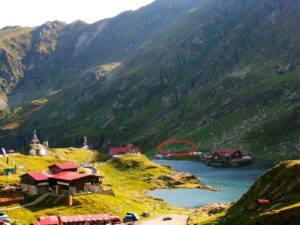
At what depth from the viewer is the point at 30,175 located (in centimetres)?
12419

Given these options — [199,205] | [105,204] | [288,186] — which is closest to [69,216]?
[105,204]

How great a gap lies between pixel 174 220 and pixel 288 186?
102 ft

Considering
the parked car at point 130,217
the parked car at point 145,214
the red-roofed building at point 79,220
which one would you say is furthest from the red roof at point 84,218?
the parked car at point 145,214

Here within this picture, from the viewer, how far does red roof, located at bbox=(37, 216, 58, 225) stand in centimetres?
10062

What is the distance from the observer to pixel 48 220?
101750mm

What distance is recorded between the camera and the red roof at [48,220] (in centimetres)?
10062

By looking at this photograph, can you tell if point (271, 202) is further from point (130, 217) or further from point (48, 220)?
point (48, 220)

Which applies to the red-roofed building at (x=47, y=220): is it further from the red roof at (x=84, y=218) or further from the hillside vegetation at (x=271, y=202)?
the hillside vegetation at (x=271, y=202)

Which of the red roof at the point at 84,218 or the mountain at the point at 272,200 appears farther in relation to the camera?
the red roof at the point at 84,218

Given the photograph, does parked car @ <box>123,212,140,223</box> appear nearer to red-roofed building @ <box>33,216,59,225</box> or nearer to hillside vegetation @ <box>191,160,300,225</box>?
hillside vegetation @ <box>191,160,300,225</box>

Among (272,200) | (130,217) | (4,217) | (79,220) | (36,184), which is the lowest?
(130,217)

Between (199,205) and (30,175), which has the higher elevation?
(30,175)

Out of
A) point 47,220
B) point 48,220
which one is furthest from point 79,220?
point 47,220

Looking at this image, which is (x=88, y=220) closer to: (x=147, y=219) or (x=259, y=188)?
(x=147, y=219)
